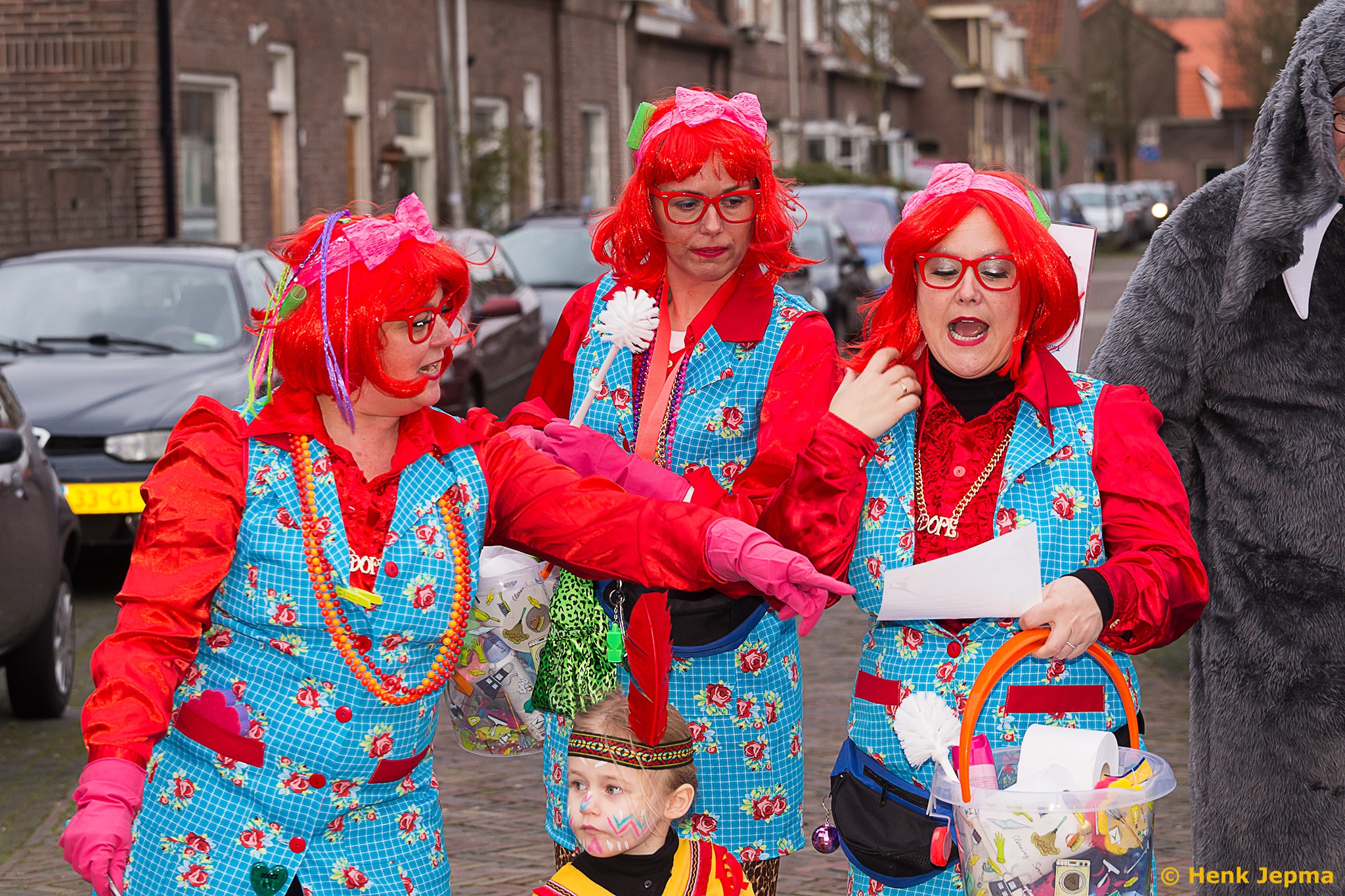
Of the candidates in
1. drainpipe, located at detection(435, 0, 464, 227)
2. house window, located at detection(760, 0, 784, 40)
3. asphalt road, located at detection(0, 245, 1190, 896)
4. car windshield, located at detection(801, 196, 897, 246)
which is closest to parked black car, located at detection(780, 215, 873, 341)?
car windshield, located at detection(801, 196, 897, 246)

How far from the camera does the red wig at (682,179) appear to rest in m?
3.29

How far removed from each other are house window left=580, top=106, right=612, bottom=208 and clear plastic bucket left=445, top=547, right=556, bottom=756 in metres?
26.0

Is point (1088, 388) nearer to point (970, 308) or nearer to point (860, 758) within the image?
point (970, 308)

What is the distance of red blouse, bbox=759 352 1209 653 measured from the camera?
2.77m

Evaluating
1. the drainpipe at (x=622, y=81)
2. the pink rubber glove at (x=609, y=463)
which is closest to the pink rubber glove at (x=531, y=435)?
the pink rubber glove at (x=609, y=463)

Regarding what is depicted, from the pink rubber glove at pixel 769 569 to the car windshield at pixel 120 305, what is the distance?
22.1 ft

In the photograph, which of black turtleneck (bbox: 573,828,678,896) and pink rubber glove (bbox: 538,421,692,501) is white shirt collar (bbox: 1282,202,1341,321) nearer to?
pink rubber glove (bbox: 538,421,692,501)

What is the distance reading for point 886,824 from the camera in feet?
9.30

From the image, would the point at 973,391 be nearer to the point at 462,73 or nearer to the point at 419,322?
the point at 419,322

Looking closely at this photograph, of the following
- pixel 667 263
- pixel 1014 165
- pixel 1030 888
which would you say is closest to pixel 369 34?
pixel 667 263

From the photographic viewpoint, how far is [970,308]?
2.82 m

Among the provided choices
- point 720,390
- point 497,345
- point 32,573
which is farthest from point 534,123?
point 720,390

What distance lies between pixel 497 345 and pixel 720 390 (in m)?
9.37

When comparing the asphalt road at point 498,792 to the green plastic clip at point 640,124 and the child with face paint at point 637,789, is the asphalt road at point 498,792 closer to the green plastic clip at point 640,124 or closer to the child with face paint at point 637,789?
the child with face paint at point 637,789
